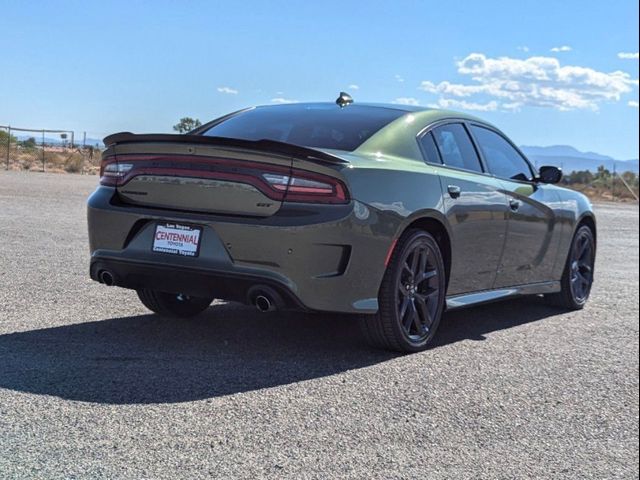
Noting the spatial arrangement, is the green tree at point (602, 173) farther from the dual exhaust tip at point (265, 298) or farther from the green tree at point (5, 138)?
the green tree at point (5, 138)

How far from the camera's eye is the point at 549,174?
22.4 ft

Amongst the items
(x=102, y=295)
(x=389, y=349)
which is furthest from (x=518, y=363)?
(x=102, y=295)

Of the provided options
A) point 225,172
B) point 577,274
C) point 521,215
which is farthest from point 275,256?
point 577,274

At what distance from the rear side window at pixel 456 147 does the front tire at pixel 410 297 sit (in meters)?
0.70

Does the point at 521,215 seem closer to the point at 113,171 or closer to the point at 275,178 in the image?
the point at 275,178

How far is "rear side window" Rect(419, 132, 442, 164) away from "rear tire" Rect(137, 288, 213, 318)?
162 centimetres

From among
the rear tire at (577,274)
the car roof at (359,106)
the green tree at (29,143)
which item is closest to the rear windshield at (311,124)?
the car roof at (359,106)

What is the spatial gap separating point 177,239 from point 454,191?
1.84m

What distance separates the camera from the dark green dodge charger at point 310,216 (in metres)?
4.32

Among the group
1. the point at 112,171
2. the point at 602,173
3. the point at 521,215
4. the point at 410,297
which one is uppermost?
the point at 112,171

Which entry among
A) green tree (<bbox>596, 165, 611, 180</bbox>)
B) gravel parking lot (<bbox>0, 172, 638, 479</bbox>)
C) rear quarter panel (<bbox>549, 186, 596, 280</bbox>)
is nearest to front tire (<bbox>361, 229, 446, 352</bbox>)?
gravel parking lot (<bbox>0, 172, 638, 479</bbox>)

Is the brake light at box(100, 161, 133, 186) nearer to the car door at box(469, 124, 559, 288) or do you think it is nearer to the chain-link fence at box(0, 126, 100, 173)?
the chain-link fence at box(0, 126, 100, 173)

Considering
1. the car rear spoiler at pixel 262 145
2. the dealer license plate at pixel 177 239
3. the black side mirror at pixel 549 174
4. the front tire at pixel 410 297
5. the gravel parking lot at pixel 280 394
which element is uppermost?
the car rear spoiler at pixel 262 145

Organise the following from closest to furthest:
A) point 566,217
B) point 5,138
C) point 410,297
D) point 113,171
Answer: point 5,138 < point 113,171 < point 410,297 < point 566,217
